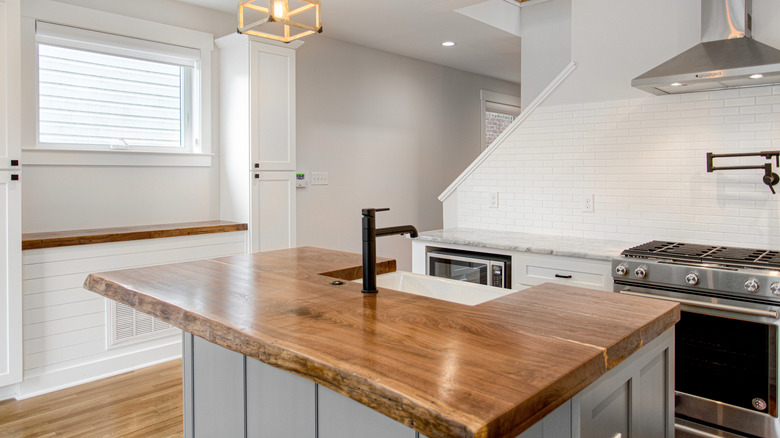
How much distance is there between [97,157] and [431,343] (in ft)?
10.4

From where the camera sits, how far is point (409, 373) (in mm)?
1023

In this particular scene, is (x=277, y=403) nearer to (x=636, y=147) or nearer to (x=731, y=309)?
(x=731, y=309)

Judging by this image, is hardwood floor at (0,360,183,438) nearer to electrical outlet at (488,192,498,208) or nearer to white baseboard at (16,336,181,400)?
white baseboard at (16,336,181,400)

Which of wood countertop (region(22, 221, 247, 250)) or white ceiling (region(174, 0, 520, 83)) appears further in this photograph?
white ceiling (region(174, 0, 520, 83))

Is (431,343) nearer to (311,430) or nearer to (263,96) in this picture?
(311,430)

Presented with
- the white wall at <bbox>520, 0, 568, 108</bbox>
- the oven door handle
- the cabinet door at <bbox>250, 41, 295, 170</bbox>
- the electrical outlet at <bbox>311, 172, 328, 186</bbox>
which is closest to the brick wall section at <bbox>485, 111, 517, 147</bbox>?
the white wall at <bbox>520, 0, 568, 108</bbox>

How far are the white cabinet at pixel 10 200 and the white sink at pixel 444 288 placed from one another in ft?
6.88

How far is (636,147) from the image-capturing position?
312 centimetres

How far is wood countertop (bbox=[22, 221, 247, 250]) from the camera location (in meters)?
3.05

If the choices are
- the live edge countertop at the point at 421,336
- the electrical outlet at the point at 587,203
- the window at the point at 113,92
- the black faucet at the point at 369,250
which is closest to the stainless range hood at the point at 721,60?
the electrical outlet at the point at 587,203

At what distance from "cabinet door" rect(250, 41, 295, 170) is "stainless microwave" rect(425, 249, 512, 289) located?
4.75 feet

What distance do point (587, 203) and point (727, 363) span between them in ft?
4.28

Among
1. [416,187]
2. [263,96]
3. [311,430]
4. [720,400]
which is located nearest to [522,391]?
[311,430]

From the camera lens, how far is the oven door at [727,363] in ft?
7.07
